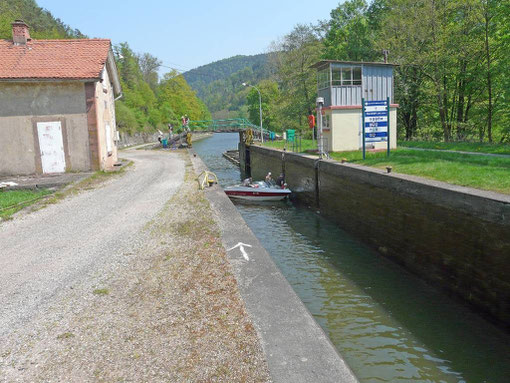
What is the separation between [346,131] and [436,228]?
1291cm

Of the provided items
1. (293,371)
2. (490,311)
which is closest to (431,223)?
(490,311)

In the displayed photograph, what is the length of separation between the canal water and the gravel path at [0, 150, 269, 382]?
2651mm

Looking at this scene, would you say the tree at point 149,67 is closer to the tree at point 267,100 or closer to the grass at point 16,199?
the tree at point 267,100

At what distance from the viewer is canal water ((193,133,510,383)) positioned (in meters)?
Result: 6.89

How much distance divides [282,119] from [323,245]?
128 feet

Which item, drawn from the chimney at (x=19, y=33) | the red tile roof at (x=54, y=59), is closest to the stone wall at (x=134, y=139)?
the red tile roof at (x=54, y=59)

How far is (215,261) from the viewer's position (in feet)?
25.8

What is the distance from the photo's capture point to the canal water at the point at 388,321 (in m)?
6.89

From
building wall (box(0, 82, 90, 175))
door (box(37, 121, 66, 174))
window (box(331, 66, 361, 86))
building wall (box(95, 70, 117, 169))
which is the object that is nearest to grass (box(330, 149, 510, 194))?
window (box(331, 66, 361, 86))

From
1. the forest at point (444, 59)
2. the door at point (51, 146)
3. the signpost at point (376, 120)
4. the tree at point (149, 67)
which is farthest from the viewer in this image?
the tree at point (149, 67)

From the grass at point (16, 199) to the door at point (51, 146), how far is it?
407cm

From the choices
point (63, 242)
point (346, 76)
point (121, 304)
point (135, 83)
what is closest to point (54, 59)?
point (63, 242)

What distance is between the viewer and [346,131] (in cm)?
2198

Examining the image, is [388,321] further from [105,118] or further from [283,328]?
[105,118]
